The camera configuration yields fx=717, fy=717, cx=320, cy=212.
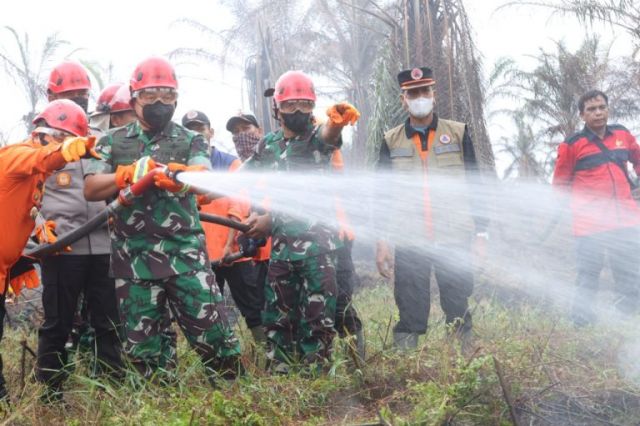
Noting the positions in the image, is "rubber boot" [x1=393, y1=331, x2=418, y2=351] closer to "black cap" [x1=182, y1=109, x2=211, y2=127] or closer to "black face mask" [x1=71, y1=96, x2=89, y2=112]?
"black cap" [x1=182, y1=109, x2=211, y2=127]

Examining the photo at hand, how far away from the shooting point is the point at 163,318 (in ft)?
13.9

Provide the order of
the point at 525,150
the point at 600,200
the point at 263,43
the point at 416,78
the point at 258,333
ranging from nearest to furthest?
the point at 416,78, the point at 258,333, the point at 600,200, the point at 263,43, the point at 525,150

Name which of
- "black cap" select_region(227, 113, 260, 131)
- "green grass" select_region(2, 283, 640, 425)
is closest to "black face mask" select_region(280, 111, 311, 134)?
"green grass" select_region(2, 283, 640, 425)

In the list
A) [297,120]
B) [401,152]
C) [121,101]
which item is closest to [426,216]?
[401,152]

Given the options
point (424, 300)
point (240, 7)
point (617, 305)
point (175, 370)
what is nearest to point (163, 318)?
point (175, 370)

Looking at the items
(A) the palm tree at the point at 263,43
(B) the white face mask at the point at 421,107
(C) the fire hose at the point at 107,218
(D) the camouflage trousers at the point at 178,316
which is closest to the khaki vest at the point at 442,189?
(B) the white face mask at the point at 421,107

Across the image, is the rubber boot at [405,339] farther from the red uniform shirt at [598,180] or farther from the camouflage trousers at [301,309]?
the red uniform shirt at [598,180]

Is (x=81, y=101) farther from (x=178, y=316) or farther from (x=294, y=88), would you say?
(x=178, y=316)

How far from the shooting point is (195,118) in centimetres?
619

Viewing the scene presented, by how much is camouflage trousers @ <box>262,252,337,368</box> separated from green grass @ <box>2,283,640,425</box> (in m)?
0.19

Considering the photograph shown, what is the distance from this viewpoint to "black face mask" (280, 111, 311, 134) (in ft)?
15.5

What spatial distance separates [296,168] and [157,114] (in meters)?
1.01

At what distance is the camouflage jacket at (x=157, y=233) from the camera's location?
13.2 feet

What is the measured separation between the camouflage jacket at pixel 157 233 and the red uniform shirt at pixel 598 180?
3.72 meters
